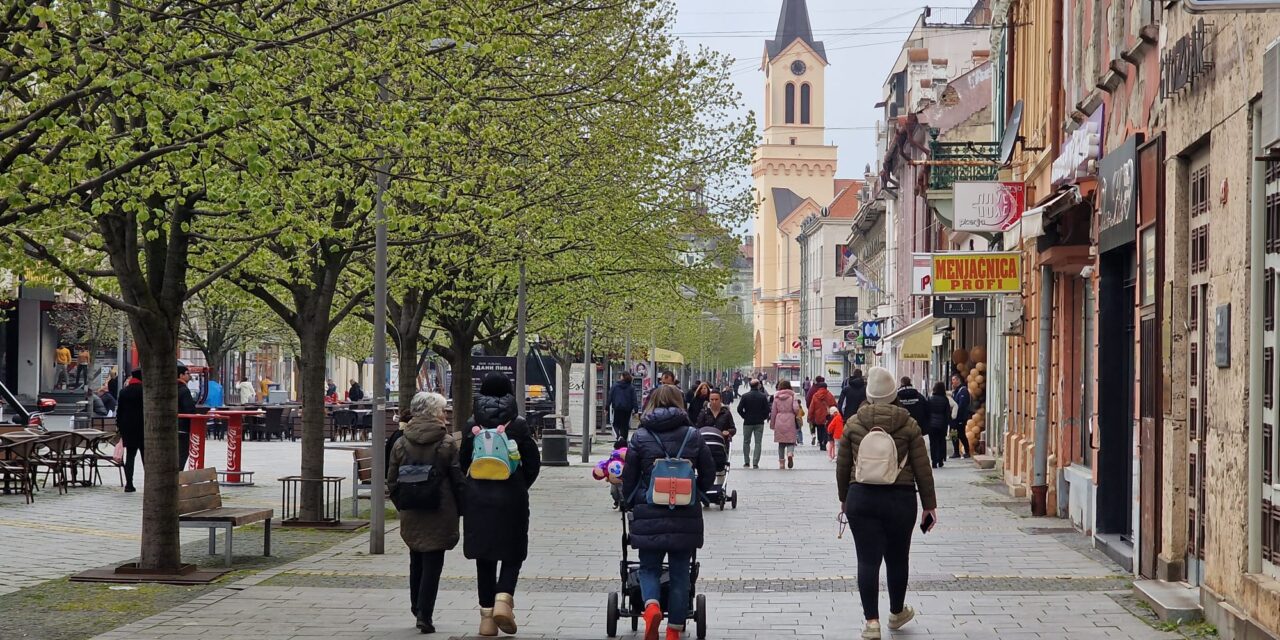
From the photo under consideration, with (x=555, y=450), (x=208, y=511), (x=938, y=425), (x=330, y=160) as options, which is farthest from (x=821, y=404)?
(x=208, y=511)

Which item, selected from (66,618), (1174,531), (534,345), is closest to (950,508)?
(1174,531)

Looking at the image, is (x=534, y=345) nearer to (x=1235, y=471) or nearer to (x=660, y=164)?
(x=660, y=164)

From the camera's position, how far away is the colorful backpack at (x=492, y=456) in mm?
10406

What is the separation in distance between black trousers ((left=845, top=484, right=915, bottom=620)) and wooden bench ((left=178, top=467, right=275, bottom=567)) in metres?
5.79

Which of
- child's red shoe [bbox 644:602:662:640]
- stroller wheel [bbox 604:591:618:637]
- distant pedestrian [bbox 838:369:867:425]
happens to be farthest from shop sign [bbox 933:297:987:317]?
child's red shoe [bbox 644:602:662:640]

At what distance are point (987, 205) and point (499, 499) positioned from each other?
39.9 feet

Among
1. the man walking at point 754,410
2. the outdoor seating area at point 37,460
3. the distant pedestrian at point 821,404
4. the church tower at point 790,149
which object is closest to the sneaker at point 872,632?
the outdoor seating area at point 37,460

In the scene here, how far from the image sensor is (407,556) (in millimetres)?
15141

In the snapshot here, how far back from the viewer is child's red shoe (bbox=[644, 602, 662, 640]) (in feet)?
32.0

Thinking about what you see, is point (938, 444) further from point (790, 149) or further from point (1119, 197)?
point (790, 149)

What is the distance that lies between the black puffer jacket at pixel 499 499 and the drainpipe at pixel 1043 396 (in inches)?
388

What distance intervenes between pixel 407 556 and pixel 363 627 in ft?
14.5

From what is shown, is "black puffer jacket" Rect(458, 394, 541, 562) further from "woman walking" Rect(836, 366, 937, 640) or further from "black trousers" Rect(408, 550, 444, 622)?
"woman walking" Rect(836, 366, 937, 640)

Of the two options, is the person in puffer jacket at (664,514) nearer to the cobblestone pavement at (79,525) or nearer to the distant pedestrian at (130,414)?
the cobblestone pavement at (79,525)
